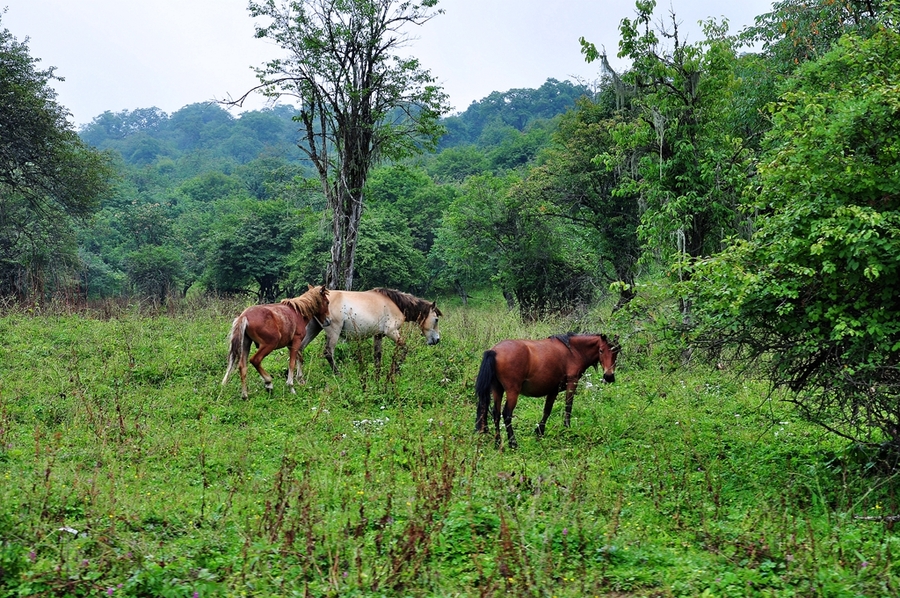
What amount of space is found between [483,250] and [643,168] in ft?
48.1

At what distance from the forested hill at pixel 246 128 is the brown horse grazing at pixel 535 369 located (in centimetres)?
7617

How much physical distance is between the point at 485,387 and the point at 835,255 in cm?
427

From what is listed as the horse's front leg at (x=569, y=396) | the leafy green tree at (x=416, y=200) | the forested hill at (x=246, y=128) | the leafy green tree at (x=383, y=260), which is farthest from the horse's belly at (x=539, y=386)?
the forested hill at (x=246, y=128)

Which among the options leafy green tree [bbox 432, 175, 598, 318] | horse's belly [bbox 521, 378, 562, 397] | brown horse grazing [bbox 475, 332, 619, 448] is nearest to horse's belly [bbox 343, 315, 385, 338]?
brown horse grazing [bbox 475, 332, 619, 448]

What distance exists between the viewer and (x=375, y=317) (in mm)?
13016

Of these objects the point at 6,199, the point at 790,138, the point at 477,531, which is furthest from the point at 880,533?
the point at 6,199

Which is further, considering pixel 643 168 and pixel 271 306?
pixel 643 168

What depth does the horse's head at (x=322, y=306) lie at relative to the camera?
39.7ft

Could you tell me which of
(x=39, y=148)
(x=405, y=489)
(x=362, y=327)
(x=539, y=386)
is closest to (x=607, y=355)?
(x=539, y=386)

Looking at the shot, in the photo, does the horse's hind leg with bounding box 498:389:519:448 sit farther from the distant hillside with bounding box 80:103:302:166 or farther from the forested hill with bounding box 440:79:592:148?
the distant hillside with bounding box 80:103:302:166

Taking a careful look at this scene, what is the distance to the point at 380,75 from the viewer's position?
1617 centimetres

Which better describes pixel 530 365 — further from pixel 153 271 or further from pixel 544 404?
pixel 153 271

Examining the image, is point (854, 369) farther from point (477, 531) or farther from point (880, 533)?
point (477, 531)

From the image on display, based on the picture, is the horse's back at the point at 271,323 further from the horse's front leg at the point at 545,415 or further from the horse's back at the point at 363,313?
the horse's front leg at the point at 545,415
